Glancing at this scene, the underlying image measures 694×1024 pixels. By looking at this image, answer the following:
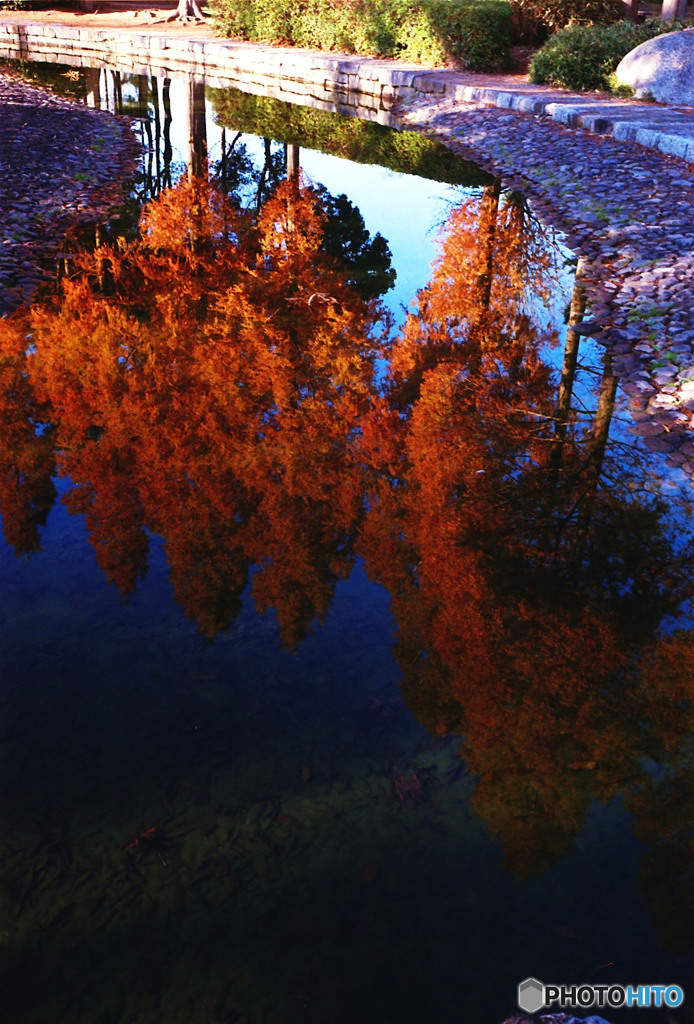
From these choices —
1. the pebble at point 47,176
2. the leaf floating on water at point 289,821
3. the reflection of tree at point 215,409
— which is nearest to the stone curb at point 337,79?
the pebble at point 47,176

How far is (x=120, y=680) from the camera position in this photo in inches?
148

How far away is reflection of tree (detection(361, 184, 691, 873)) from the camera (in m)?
3.46

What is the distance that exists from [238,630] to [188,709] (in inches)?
22.7

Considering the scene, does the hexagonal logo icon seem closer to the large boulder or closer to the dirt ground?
the large boulder

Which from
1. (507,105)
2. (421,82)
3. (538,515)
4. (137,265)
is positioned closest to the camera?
(538,515)

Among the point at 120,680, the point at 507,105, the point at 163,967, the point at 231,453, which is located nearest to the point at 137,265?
the point at 231,453

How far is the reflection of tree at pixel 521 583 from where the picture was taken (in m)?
3.46

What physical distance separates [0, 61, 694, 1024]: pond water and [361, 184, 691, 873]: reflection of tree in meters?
0.02

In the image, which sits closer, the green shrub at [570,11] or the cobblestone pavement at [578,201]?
the cobblestone pavement at [578,201]

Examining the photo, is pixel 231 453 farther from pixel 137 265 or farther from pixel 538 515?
pixel 137 265

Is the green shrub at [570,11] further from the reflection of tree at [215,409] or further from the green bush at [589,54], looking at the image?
the reflection of tree at [215,409]

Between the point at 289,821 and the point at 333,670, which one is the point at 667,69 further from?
the point at 289,821

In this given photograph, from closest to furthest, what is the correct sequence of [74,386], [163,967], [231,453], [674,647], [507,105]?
[163,967] < [674,647] < [231,453] < [74,386] < [507,105]

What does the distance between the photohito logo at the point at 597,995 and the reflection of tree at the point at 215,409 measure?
1900 millimetres
